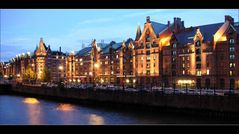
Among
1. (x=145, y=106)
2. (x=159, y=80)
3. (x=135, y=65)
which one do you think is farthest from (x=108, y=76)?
(x=145, y=106)

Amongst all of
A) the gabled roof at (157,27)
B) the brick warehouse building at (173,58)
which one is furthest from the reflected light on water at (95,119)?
the gabled roof at (157,27)

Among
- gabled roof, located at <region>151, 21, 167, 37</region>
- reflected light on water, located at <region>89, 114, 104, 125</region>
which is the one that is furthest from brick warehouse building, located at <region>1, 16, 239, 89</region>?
reflected light on water, located at <region>89, 114, 104, 125</region>

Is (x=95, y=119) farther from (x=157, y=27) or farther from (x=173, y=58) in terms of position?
(x=157, y=27)

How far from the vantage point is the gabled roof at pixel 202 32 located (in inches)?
2498

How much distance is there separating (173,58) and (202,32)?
27.4 feet

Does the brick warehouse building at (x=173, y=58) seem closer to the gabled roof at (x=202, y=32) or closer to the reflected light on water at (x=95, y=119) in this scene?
the gabled roof at (x=202, y=32)

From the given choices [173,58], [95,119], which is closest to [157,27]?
[173,58]

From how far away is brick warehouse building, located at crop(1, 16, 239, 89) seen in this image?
5931cm

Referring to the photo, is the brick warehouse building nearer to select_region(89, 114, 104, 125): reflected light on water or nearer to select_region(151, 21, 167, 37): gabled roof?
select_region(151, 21, 167, 37): gabled roof

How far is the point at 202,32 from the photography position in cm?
6569
